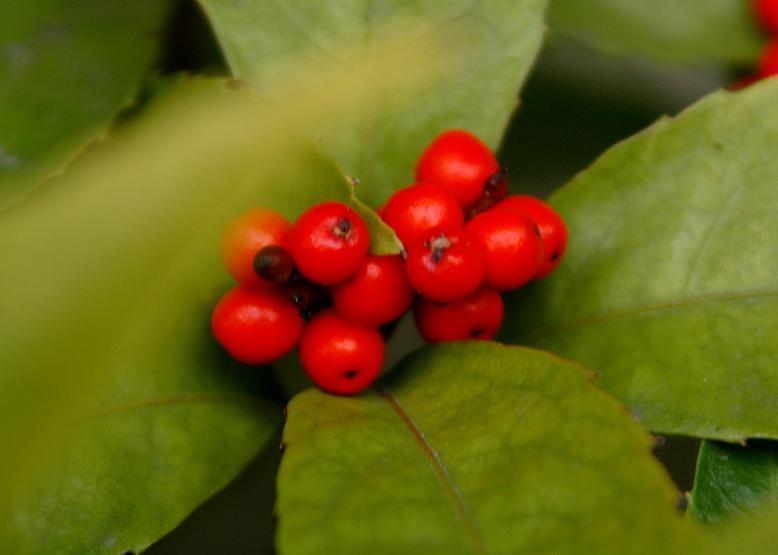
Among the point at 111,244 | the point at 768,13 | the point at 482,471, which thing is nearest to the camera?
the point at 111,244

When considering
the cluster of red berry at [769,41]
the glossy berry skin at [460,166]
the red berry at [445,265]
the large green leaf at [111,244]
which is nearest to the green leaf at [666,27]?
the cluster of red berry at [769,41]

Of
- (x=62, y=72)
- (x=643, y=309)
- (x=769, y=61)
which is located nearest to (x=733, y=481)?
(x=643, y=309)

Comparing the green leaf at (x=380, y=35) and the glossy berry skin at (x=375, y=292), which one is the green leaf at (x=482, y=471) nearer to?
the glossy berry skin at (x=375, y=292)

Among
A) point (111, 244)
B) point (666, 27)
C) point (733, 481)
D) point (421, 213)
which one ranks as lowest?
point (733, 481)

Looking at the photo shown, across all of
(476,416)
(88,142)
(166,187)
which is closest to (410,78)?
(166,187)

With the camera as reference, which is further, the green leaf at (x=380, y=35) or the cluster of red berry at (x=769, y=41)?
the cluster of red berry at (x=769, y=41)

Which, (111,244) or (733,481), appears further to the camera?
(733,481)

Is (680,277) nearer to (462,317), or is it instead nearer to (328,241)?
(462,317)
